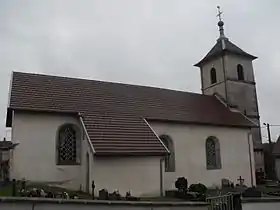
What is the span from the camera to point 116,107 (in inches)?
788

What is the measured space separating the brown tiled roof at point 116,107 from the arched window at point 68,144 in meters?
1.11

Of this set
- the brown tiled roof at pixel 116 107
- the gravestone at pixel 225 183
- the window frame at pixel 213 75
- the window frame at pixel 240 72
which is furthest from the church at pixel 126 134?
the window frame at pixel 213 75

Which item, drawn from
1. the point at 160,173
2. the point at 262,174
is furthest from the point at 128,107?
the point at 262,174

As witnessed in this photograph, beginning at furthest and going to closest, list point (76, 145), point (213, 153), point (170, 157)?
1. point (213, 153)
2. point (170, 157)
3. point (76, 145)

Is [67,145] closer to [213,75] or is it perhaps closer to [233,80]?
[233,80]

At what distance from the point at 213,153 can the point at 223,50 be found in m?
9.76

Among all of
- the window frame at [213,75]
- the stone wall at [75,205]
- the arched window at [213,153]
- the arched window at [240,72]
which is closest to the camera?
the stone wall at [75,205]

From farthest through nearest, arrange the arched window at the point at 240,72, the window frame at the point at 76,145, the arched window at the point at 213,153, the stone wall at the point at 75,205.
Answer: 1. the arched window at the point at 240,72
2. the arched window at the point at 213,153
3. the window frame at the point at 76,145
4. the stone wall at the point at 75,205

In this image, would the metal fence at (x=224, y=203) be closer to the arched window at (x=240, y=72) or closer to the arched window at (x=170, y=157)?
the arched window at (x=170, y=157)

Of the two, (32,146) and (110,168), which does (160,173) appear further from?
(32,146)

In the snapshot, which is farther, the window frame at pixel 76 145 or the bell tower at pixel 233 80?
the bell tower at pixel 233 80

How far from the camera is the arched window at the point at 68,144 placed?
58.5 feet

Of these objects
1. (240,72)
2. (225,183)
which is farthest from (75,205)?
(240,72)

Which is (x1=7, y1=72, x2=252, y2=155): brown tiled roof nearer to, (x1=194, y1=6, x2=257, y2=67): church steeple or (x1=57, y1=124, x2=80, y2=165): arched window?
(x1=57, y1=124, x2=80, y2=165): arched window
